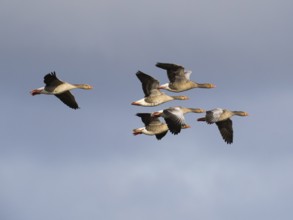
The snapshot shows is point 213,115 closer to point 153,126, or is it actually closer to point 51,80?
point 153,126

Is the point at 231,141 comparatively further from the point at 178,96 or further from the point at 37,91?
the point at 37,91

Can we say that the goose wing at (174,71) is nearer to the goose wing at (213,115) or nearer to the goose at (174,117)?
the goose at (174,117)

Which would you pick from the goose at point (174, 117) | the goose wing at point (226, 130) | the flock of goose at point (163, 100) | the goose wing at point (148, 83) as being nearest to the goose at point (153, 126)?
the flock of goose at point (163, 100)

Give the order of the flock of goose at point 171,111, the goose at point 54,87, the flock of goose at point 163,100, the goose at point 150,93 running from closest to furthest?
1. the goose at point 54,87
2. the flock of goose at point 163,100
3. the flock of goose at point 171,111
4. the goose at point 150,93

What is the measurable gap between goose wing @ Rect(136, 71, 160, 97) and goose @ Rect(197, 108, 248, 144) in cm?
294

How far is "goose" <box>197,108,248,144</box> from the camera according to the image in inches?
3515

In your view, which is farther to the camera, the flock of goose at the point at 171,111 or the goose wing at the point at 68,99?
the goose wing at the point at 68,99

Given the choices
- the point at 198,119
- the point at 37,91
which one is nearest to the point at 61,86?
the point at 37,91

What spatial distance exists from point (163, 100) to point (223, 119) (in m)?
3.28

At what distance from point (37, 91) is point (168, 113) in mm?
6679

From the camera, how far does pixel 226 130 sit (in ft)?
302

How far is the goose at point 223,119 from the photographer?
89269 millimetres

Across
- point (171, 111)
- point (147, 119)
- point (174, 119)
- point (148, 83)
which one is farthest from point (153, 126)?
point (174, 119)

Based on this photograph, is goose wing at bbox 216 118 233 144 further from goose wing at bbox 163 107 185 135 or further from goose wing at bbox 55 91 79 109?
goose wing at bbox 55 91 79 109
